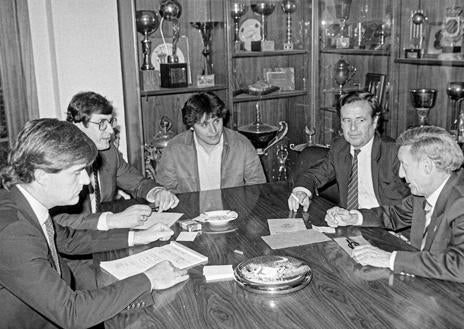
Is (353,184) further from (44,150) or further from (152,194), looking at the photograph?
(44,150)

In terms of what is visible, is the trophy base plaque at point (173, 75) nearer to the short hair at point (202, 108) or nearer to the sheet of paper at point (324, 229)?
the short hair at point (202, 108)

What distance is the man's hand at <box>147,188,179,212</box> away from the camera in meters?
2.55

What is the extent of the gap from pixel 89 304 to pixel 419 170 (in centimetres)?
124

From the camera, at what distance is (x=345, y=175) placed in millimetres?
2879

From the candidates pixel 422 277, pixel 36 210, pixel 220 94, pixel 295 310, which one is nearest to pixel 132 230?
pixel 36 210

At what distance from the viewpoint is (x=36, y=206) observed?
1687mm

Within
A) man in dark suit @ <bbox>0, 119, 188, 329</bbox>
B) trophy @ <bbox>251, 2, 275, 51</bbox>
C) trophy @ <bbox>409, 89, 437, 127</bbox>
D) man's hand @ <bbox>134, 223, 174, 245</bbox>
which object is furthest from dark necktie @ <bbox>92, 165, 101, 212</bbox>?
trophy @ <bbox>409, 89, 437, 127</bbox>

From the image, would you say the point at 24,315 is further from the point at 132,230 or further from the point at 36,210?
the point at 132,230

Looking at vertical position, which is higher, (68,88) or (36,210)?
(68,88)

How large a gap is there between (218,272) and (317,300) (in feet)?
1.20

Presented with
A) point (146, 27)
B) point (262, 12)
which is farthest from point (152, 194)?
point (262, 12)

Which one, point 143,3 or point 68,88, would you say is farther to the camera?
point 143,3

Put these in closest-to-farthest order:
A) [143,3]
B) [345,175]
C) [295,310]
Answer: [295,310], [345,175], [143,3]

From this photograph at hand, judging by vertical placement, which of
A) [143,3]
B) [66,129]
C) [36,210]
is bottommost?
[36,210]
